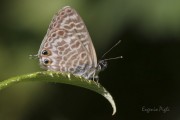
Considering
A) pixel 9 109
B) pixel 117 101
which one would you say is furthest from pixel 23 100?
pixel 117 101

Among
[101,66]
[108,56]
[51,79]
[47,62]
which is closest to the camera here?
[51,79]

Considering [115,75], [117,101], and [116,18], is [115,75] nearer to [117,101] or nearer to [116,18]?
[117,101]

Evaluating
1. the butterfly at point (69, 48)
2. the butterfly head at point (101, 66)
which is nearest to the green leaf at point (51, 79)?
the butterfly at point (69, 48)

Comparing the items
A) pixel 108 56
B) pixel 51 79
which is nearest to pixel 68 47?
pixel 108 56

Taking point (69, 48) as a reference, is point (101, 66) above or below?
below

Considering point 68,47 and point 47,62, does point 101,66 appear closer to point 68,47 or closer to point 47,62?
point 68,47

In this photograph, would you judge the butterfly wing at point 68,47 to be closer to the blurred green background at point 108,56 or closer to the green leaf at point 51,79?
the blurred green background at point 108,56

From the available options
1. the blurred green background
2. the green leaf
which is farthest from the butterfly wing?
the green leaf

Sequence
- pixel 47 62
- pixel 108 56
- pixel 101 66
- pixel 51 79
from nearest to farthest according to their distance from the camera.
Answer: pixel 51 79
pixel 47 62
pixel 101 66
pixel 108 56
